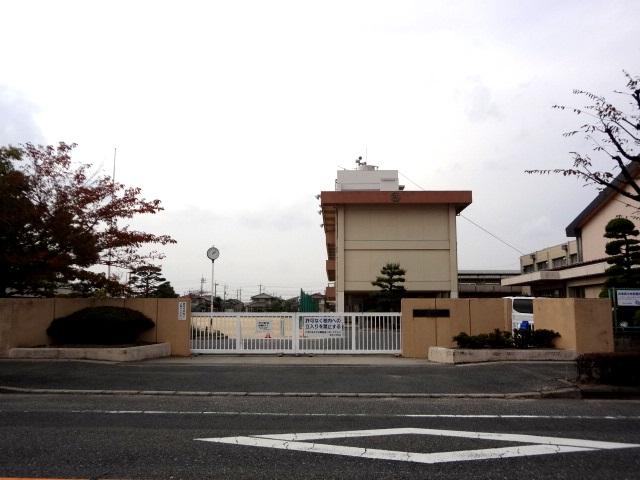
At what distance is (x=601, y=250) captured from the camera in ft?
109

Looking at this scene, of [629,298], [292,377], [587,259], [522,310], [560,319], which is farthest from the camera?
[587,259]

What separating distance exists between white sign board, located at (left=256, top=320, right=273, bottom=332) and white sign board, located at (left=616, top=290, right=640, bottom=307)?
1005cm

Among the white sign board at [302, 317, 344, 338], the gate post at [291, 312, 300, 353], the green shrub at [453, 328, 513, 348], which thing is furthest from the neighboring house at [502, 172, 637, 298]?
the gate post at [291, 312, 300, 353]

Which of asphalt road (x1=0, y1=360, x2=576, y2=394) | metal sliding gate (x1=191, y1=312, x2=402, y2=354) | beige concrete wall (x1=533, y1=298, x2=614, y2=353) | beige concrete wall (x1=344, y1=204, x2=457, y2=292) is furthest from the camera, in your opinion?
beige concrete wall (x1=344, y1=204, x2=457, y2=292)

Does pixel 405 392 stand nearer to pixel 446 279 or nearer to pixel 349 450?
pixel 349 450

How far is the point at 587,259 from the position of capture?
35656mm

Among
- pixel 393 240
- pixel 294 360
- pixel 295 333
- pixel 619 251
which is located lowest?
pixel 294 360

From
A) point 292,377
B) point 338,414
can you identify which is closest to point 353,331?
point 292,377

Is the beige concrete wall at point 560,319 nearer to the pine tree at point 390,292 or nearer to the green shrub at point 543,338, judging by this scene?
the green shrub at point 543,338

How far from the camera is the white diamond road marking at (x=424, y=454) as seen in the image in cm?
595

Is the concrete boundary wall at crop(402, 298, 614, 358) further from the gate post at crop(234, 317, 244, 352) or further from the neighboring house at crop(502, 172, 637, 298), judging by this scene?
the neighboring house at crop(502, 172, 637, 298)

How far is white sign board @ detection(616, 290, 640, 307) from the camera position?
50.7 feet

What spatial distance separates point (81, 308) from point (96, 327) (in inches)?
58.7

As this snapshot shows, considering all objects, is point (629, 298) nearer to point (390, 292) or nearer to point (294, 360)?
point (294, 360)
